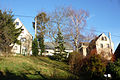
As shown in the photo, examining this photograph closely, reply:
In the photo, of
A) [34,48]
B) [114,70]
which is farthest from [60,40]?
[114,70]

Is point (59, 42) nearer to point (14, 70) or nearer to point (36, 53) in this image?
point (36, 53)

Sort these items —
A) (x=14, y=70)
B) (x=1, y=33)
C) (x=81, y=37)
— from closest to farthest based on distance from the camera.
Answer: (x=14, y=70) → (x=1, y=33) → (x=81, y=37)

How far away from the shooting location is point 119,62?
42.9 ft

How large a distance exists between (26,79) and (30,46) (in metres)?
18.4

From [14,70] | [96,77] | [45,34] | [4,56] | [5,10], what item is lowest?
[96,77]

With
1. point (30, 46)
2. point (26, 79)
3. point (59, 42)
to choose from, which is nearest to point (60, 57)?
point (59, 42)

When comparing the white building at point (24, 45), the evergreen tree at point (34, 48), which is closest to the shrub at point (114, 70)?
the white building at point (24, 45)

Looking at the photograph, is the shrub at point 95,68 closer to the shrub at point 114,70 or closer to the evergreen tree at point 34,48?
the shrub at point 114,70

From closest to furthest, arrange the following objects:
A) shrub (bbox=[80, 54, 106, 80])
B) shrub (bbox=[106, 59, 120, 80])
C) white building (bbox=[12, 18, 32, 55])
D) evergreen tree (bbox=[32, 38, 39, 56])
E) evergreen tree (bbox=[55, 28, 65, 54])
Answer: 1. shrub (bbox=[106, 59, 120, 80])
2. shrub (bbox=[80, 54, 106, 80])
3. white building (bbox=[12, 18, 32, 55])
4. evergreen tree (bbox=[55, 28, 65, 54])
5. evergreen tree (bbox=[32, 38, 39, 56])

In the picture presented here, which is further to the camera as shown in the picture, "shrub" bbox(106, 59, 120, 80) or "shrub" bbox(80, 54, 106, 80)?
"shrub" bbox(80, 54, 106, 80)

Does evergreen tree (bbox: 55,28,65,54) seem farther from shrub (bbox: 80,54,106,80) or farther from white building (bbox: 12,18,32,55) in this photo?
shrub (bbox: 80,54,106,80)

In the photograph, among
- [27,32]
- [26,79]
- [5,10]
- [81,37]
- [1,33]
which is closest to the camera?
[26,79]

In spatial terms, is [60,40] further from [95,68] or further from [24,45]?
[95,68]

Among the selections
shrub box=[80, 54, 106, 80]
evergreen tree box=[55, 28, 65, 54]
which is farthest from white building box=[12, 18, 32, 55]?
shrub box=[80, 54, 106, 80]
